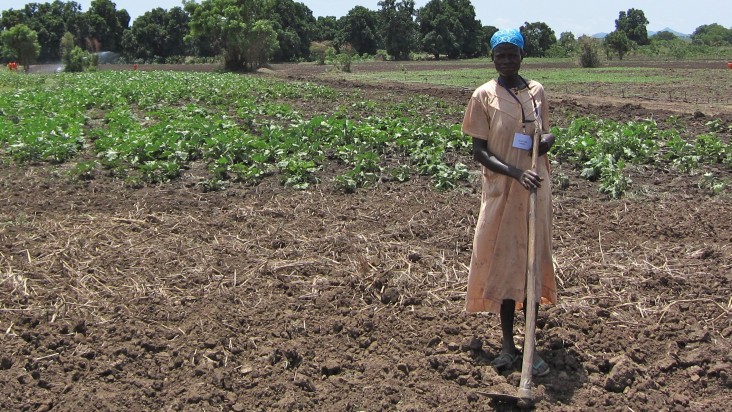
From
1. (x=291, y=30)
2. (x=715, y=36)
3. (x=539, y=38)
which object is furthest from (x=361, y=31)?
(x=715, y=36)

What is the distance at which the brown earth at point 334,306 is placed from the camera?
13.5ft

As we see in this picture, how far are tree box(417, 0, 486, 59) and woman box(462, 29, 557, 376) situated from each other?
214 feet

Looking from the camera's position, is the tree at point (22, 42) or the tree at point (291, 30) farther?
the tree at point (291, 30)

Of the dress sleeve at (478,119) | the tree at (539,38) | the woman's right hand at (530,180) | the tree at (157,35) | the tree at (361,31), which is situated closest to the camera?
the woman's right hand at (530,180)

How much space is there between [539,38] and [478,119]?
6968 cm

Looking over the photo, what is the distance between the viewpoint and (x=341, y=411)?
3.94 m

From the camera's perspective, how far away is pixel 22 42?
179 ft

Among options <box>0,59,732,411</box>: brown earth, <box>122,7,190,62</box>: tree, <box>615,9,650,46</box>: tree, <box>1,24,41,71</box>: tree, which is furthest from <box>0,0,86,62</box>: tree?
<box>0,59,732,411</box>: brown earth

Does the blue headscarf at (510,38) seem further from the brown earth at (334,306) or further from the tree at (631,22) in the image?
the tree at (631,22)

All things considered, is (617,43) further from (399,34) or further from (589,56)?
(399,34)

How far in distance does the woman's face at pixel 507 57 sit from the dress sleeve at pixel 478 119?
201mm

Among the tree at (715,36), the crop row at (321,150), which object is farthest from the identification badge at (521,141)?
the tree at (715,36)

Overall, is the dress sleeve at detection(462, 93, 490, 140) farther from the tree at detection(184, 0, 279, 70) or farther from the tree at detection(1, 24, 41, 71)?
the tree at detection(1, 24, 41, 71)

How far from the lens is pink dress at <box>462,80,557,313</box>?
158 inches
